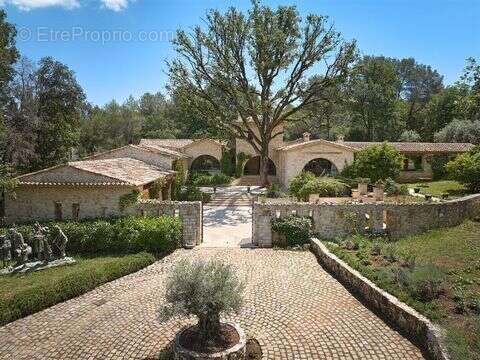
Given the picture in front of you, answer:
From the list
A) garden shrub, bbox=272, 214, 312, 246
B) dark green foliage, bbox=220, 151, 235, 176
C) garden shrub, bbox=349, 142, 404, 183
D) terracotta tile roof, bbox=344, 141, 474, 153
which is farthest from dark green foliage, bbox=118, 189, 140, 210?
terracotta tile roof, bbox=344, 141, 474, 153

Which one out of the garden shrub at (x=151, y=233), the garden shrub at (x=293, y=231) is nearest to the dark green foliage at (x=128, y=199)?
the garden shrub at (x=151, y=233)

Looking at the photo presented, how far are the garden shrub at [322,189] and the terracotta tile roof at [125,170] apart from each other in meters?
9.01

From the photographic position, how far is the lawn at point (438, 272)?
343 inches

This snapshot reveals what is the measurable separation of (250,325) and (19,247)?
9976mm

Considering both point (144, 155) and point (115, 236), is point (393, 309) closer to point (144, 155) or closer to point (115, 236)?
point (115, 236)

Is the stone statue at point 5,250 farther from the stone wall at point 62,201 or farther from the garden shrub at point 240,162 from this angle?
the garden shrub at point 240,162

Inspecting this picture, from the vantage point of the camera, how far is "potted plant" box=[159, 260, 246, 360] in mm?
8297

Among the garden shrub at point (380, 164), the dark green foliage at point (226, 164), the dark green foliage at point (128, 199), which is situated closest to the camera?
the dark green foliage at point (128, 199)

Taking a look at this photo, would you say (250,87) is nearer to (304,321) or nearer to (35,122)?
(35,122)

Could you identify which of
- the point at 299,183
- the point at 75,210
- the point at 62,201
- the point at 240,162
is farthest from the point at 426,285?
the point at 240,162

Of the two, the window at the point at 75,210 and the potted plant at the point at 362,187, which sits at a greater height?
the potted plant at the point at 362,187

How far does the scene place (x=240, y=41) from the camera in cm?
3128

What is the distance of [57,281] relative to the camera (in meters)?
12.1

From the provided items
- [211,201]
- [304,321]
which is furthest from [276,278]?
[211,201]
